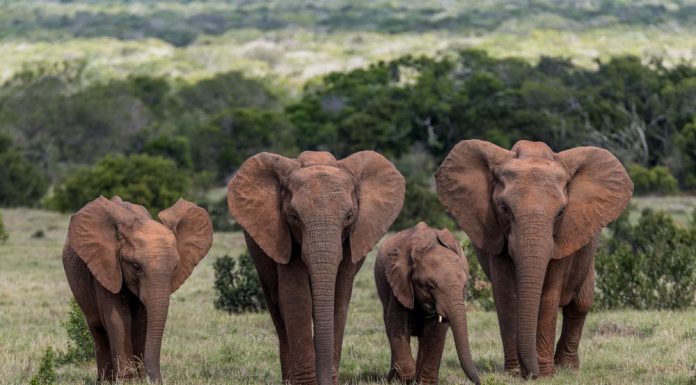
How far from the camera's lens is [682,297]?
15383 millimetres

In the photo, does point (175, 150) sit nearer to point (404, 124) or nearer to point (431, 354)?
point (404, 124)

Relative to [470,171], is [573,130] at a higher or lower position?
lower

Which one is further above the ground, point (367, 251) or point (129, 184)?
point (367, 251)

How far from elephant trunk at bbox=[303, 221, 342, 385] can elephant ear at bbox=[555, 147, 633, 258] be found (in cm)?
213

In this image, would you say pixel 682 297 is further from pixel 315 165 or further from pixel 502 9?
pixel 502 9

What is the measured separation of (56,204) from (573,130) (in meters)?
20.6

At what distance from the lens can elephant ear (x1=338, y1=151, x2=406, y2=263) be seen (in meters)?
9.54

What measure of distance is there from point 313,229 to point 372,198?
2.61 ft

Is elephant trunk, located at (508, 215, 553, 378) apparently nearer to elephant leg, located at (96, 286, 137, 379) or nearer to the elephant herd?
the elephant herd

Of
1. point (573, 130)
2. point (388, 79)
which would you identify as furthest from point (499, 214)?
point (388, 79)

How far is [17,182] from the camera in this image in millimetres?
40281

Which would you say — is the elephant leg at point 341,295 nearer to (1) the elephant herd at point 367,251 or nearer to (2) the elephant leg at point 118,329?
(1) the elephant herd at point 367,251

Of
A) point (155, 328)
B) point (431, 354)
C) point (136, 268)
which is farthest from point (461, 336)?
point (136, 268)

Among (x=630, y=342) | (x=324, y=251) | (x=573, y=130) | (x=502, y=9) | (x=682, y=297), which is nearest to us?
(x=324, y=251)
